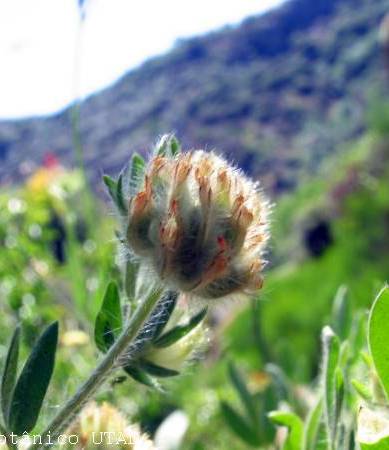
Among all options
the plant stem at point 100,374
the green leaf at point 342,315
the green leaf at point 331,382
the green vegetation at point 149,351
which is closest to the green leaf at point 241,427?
the green vegetation at point 149,351

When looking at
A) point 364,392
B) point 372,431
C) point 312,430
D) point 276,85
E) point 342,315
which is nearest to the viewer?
point 372,431

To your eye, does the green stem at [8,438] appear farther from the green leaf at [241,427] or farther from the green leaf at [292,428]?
the green leaf at [241,427]

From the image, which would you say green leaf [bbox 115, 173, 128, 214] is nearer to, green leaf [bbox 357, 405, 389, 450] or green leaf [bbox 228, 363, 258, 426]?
green leaf [bbox 357, 405, 389, 450]

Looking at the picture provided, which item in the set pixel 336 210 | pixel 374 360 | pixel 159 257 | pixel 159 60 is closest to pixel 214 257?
pixel 159 257

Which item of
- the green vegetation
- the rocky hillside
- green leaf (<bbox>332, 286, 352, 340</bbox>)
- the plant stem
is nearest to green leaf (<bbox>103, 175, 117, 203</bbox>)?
the green vegetation

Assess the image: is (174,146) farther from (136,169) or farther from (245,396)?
(245,396)

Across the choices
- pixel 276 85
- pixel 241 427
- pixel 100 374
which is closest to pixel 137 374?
pixel 100 374
